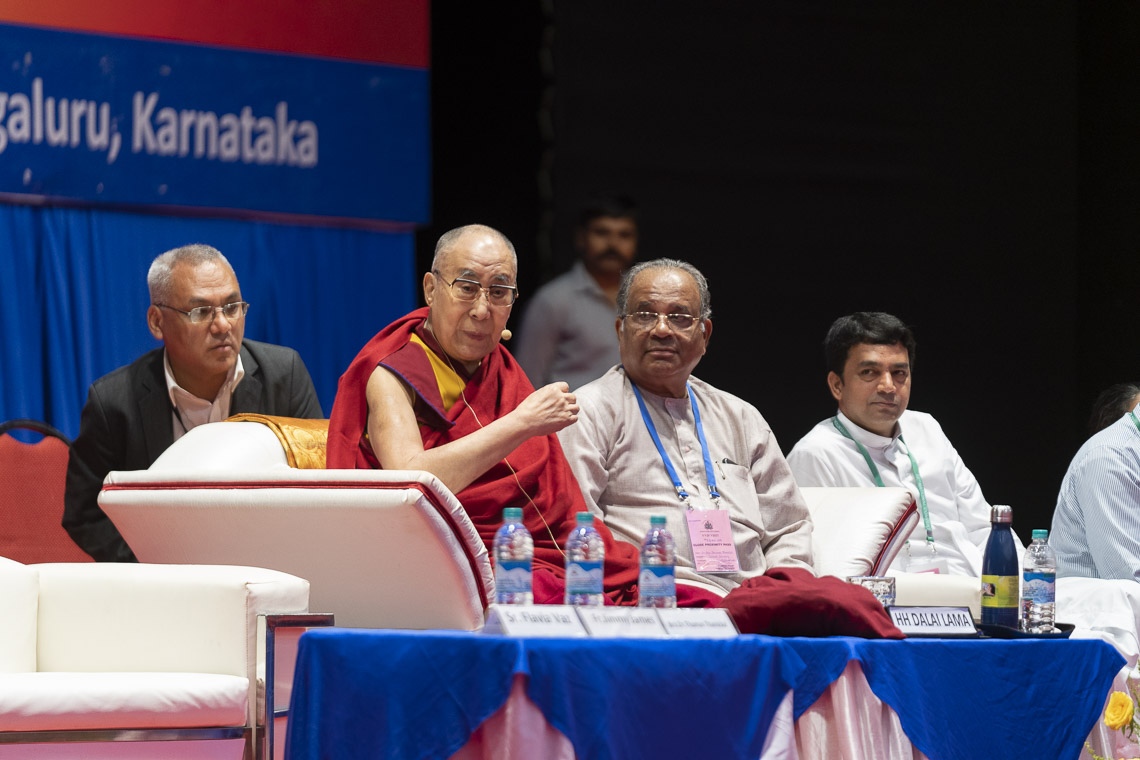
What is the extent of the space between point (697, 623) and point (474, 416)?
0.92 metres

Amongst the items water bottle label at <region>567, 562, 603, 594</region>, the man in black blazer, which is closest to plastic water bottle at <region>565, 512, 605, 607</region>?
water bottle label at <region>567, 562, 603, 594</region>

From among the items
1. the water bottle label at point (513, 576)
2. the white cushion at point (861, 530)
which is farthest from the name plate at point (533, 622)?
the white cushion at point (861, 530)

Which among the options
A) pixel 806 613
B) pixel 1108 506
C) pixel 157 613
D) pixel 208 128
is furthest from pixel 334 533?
pixel 208 128

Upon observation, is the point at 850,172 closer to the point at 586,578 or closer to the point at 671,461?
the point at 671,461

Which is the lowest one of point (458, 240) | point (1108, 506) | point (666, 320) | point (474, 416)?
point (1108, 506)

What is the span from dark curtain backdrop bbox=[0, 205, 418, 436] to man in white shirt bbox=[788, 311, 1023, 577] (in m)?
1.68

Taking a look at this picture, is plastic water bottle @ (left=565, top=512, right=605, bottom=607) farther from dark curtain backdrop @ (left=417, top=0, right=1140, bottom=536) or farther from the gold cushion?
dark curtain backdrop @ (left=417, top=0, right=1140, bottom=536)

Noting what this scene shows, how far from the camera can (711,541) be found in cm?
342

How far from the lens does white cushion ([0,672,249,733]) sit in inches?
102

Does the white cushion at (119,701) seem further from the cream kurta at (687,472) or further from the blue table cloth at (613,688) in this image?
the cream kurta at (687,472)

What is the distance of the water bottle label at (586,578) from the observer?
8.51 feet

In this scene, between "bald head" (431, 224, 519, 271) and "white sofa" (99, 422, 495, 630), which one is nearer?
"white sofa" (99, 422, 495, 630)

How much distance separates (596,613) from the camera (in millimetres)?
2443

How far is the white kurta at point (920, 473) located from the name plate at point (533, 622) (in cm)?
221
